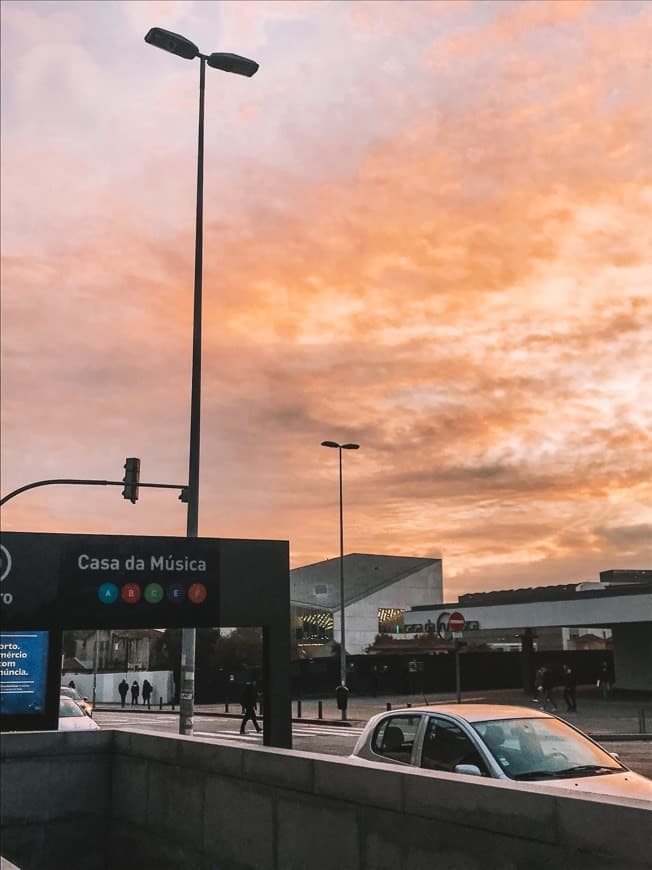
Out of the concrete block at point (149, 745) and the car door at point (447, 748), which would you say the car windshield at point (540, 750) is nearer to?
the car door at point (447, 748)

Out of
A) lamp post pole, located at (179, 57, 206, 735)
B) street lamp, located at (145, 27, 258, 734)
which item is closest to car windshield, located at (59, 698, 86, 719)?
lamp post pole, located at (179, 57, 206, 735)

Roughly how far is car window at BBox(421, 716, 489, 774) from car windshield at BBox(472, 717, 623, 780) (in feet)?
0.49

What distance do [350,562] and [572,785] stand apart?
8524 centimetres

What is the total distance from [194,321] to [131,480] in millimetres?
4674

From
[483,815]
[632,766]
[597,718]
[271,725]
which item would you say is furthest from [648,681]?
[483,815]

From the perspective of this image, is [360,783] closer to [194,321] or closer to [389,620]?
[194,321]

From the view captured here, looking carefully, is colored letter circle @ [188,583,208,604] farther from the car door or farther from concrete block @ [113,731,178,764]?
the car door

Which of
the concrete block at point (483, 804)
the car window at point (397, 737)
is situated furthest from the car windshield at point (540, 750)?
the concrete block at point (483, 804)

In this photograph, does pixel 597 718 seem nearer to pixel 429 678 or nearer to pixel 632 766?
pixel 632 766

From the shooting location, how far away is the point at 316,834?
6652 mm

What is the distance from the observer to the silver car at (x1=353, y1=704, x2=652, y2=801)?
730 cm

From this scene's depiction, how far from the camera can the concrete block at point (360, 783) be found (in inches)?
236

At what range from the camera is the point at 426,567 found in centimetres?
9412

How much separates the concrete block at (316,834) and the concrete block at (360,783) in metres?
0.09
